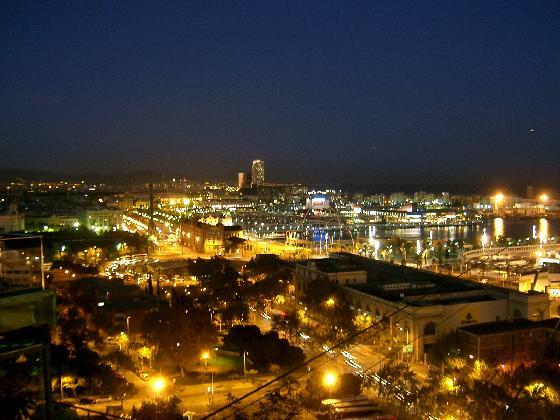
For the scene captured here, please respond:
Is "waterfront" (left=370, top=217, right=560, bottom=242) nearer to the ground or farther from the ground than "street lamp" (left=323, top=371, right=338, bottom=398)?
nearer to the ground

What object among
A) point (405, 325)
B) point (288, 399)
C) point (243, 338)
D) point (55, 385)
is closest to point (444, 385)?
point (288, 399)

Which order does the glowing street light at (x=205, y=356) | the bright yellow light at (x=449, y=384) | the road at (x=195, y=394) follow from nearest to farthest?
the bright yellow light at (x=449, y=384) < the road at (x=195, y=394) < the glowing street light at (x=205, y=356)

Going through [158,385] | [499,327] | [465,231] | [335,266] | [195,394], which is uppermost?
[335,266]

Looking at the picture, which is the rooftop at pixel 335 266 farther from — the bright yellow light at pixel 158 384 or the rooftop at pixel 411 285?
the bright yellow light at pixel 158 384

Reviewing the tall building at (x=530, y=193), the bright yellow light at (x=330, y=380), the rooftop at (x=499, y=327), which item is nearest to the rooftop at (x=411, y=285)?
the rooftop at (x=499, y=327)

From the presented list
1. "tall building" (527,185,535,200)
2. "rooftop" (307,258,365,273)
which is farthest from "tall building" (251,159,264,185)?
"rooftop" (307,258,365,273)

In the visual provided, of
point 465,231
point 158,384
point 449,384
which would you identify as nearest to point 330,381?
point 449,384

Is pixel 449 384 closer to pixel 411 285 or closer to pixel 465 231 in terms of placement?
pixel 411 285

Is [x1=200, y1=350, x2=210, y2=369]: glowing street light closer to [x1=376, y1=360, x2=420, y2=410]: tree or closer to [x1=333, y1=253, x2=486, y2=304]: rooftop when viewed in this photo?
[x1=376, y1=360, x2=420, y2=410]: tree

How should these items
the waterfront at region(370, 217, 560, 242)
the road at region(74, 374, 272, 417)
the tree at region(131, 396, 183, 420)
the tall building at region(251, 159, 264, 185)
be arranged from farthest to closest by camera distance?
the tall building at region(251, 159, 264, 185) < the waterfront at region(370, 217, 560, 242) < the road at region(74, 374, 272, 417) < the tree at region(131, 396, 183, 420)

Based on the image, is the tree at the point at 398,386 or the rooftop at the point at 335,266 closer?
the tree at the point at 398,386

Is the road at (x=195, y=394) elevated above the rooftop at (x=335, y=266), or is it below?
below

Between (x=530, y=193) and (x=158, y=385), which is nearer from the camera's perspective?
(x=158, y=385)
